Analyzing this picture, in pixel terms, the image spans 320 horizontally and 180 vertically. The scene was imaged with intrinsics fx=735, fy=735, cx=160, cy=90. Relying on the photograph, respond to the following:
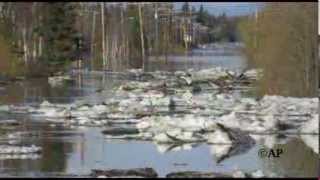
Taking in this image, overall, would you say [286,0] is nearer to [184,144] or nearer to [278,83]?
[278,83]

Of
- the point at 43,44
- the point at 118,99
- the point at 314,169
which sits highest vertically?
the point at 43,44

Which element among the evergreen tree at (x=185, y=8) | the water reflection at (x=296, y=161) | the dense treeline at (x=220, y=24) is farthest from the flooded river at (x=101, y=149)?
the evergreen tree at (x=185, y=8)

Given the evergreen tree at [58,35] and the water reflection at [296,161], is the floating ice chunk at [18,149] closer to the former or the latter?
the evergreen tree at [58,35]

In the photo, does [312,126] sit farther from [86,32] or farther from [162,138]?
[86,32]

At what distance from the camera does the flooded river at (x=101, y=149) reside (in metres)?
4.76

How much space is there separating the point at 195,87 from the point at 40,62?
1029 mm

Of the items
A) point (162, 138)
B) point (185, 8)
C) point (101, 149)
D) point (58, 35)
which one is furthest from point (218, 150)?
point (58, 35)

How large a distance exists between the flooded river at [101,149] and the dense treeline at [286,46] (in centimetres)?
18

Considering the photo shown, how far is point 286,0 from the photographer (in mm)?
4816

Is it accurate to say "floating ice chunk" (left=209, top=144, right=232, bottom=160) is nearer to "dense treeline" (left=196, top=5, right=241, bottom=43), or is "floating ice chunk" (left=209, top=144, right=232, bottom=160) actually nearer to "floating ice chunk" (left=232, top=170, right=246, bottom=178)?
"floating ice chunk" (left=232, top=170, right=246, bottom=178)

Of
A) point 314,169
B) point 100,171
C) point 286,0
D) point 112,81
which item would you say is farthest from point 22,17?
point 314,169

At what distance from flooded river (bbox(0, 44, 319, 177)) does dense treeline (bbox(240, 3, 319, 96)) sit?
176 millimetres

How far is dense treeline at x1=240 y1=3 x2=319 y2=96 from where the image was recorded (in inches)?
189

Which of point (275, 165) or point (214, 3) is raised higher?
point (214, 3)
